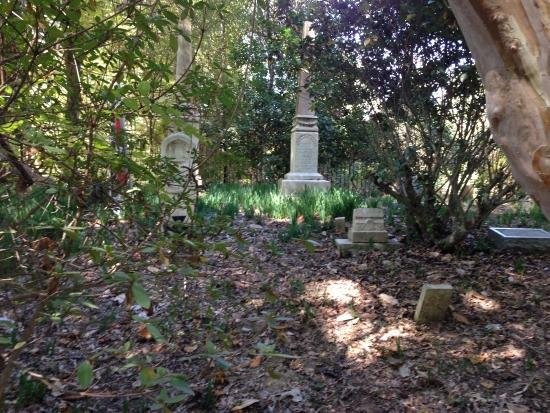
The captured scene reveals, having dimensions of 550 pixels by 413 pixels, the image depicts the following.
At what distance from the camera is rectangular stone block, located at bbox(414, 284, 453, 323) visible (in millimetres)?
3516

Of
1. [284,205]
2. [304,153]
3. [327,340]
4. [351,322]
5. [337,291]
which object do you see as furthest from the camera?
[304,153]

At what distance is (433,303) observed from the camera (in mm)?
Answer: 3561

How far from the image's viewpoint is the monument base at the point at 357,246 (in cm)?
534

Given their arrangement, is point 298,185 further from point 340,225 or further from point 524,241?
point 524,241

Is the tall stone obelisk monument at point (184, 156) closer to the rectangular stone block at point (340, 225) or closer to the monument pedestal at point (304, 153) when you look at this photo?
the rectangular stone block at point (340, 225)

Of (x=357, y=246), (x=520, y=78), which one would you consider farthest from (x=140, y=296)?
(x=357, y=246)

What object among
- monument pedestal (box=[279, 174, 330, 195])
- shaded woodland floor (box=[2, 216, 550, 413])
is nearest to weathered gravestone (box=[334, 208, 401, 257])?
shaded woodland floor (box=[2, 216, 550, 413])

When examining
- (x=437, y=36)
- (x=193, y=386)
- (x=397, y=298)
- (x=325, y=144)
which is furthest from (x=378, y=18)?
(x=325, y=144)

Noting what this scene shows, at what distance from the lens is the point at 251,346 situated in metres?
3.37

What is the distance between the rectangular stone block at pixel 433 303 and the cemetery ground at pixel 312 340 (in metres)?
0.10

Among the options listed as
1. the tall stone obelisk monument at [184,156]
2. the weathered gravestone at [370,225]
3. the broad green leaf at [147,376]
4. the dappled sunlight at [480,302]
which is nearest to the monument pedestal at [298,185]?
the tall stone obelisk monument at [184,156]

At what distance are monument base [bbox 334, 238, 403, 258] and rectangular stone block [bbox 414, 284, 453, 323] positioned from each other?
5.64ft

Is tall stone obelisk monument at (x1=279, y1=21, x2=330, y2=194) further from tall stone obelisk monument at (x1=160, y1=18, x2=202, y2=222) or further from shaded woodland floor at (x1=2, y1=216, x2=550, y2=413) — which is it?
shaded woodland floor at (x1=2, y1=216, x2=550, y2=413)

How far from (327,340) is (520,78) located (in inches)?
94.5
